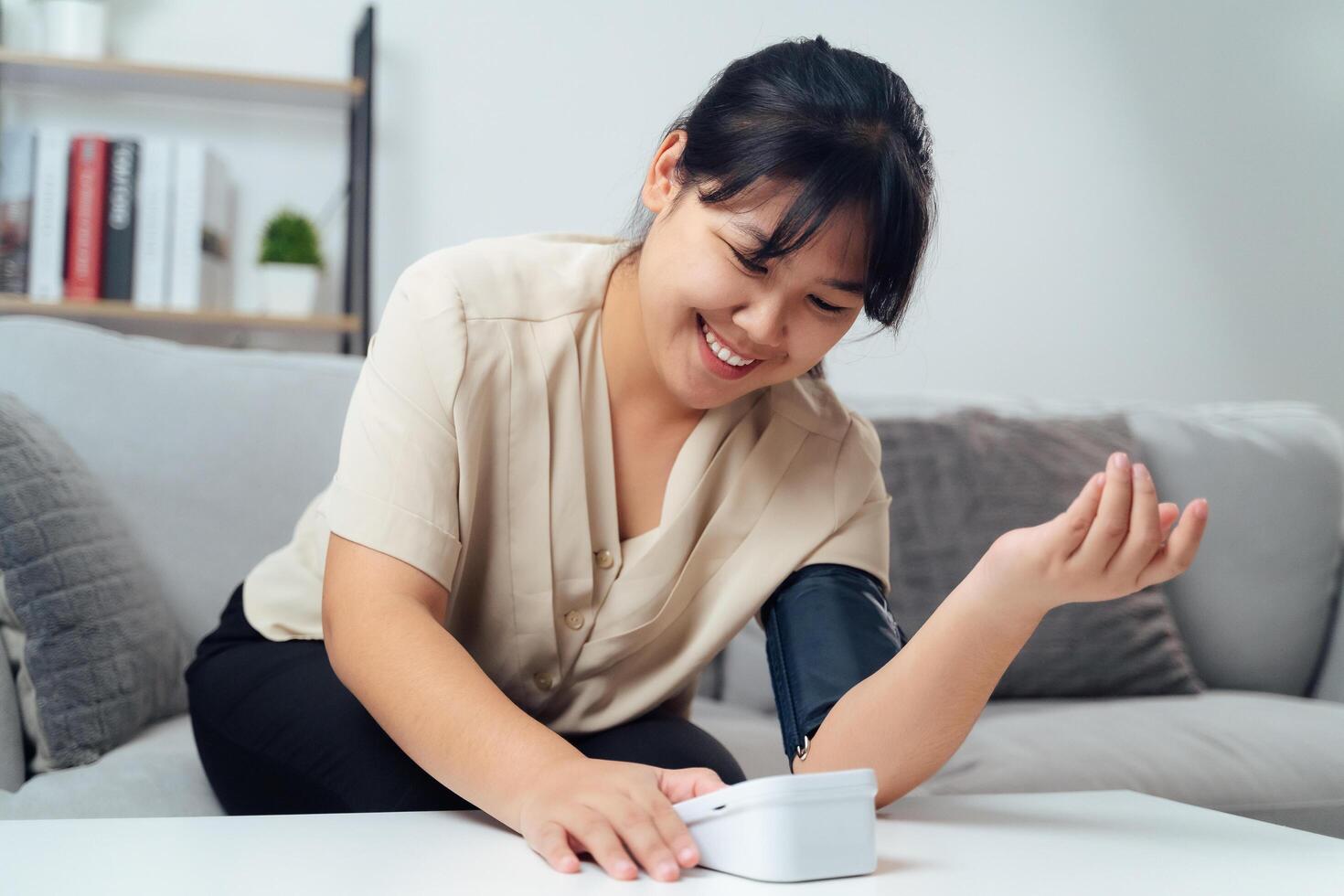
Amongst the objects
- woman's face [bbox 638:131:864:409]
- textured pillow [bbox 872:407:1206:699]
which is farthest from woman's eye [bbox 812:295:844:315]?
textured pillow [bbox 872:407:1206:699]

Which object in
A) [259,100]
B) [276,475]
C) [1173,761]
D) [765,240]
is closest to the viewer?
[765,240]

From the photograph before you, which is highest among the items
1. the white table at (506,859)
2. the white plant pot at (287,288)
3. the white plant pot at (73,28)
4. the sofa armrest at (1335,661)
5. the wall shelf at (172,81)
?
the white plant pot at (73,28)

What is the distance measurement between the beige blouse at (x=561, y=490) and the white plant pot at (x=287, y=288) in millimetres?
1143

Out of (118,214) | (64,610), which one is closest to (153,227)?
(118,214)

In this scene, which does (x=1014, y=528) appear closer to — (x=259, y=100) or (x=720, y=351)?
(x=720, y=351)

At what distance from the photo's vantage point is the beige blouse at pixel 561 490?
0.91 metres

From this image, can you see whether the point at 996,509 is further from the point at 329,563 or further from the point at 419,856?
the point at 419,856

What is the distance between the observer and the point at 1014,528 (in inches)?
70.2

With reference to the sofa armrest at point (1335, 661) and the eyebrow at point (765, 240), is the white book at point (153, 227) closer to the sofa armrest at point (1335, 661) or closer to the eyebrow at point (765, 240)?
the eyebrow at point (765, 240)

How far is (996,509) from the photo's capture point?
1.82 meters

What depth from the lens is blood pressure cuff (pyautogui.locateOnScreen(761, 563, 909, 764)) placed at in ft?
3.03

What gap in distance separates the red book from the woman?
1.10m

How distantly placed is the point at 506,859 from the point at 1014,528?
1320 mm

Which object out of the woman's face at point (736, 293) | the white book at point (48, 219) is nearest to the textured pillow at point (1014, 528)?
the woman's face at point (736, 293)
